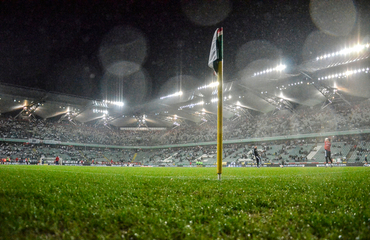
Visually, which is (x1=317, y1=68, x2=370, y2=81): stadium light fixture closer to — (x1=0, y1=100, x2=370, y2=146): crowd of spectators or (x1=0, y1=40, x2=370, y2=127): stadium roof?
(x1=0, y1=40, x2=370, y2=127): stadium roof

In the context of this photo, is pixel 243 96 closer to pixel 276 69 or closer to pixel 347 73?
pixel 276 69

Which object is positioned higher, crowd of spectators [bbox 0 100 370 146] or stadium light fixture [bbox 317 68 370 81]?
stadium light fixture [bbox 317 68 370 81]

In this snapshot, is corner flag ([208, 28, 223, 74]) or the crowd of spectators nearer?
corner flag ([208, 28, 223, 74])

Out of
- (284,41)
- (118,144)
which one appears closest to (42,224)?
(284,41)

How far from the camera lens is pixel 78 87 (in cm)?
5106

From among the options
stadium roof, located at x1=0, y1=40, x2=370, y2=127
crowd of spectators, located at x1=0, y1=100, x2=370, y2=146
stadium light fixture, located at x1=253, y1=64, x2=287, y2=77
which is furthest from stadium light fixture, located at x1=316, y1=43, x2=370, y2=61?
crowd of spectators, located at x1=0, y1=100, x2=370, y2=146

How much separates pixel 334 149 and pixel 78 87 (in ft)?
161

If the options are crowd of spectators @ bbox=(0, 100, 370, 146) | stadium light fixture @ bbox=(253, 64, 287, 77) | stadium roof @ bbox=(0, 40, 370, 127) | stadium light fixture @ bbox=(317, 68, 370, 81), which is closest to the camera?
stadium light fixture @ bbox=(317, 68, 370, 81)

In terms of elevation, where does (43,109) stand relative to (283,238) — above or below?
above

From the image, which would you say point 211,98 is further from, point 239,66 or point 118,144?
point 118,144

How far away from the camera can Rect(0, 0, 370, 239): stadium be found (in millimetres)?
2430

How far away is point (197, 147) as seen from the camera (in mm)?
63281

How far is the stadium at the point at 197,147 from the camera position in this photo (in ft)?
7.97

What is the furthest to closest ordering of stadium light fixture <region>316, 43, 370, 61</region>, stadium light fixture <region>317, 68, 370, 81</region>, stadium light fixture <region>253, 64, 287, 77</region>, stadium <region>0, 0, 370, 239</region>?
stadium light fixture <region>253, 64, 287, 77</region>
stadium light fixture <region>317, 68, 370, 81</region>
stadium light fixture <region>316, 43, 370, 61</region>
stadium <region>0, 0, 370, 239</region>
